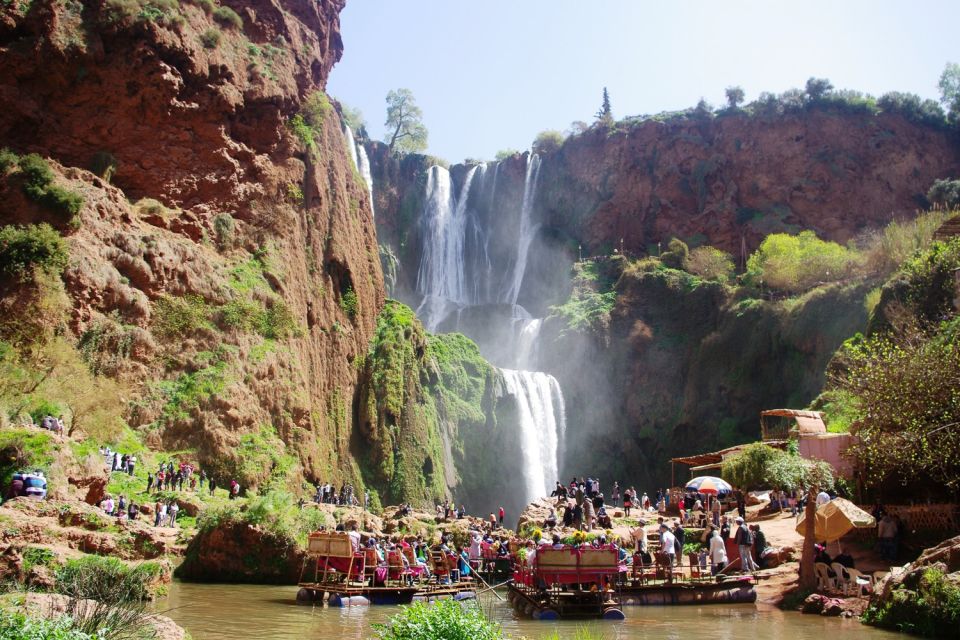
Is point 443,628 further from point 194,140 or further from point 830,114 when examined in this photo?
point 830,114

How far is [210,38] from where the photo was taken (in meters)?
40.0

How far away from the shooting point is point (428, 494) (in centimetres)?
4666

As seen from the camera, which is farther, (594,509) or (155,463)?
(594,509)

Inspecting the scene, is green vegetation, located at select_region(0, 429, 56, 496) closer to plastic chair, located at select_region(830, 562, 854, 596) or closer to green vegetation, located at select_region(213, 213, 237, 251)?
green vegetation, located at select_region(213, 213, 237, 251)

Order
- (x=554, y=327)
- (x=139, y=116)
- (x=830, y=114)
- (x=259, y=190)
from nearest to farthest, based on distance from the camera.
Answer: (x=139, y=116), (x=259, y=190), (x=554, y=327), (x=830, y=114)

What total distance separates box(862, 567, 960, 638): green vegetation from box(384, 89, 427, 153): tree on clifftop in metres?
83.9

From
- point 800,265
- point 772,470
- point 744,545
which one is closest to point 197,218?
point 772,470

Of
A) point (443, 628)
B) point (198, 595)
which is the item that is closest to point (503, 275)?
point (198, 595)

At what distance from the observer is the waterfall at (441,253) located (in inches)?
2911

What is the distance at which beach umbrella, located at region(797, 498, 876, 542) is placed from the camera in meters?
18.5

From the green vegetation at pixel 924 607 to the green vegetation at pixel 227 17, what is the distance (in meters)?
41.0

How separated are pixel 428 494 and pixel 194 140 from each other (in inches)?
925

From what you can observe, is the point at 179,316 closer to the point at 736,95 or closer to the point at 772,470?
the point at 772,470

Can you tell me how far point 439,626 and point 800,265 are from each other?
55.7 m
